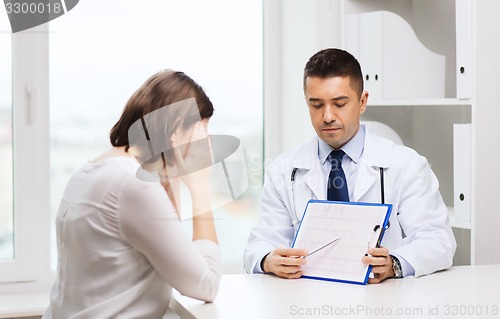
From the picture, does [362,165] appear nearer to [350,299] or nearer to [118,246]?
[350,299]

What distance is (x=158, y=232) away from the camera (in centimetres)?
134

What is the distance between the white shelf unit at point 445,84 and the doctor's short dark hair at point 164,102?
108cm

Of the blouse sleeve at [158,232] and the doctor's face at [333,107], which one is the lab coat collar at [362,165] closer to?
the doctor's face at [333,107]

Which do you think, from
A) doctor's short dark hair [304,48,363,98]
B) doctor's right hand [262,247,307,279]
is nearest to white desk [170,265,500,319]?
doctor's right hand [262,247,307,279]

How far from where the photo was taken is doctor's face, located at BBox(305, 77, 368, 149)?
2006 millimetres

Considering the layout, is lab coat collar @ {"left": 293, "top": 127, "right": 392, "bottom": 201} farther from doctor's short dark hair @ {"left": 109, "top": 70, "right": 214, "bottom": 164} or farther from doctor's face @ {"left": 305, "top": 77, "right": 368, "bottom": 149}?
doctor's short dark hair @ {"left": 109, "top": 70, "right": 214, "bottom": 164}

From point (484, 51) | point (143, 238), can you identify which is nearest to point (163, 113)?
point (143, 238)

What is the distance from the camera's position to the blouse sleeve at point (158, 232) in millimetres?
1335

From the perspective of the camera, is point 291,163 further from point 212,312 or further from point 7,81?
point 7,81

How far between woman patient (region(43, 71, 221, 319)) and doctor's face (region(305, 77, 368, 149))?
66 cm

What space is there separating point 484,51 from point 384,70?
1.34 ft

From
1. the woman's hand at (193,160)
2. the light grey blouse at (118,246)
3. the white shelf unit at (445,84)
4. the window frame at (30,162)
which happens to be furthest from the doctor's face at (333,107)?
the window frame at (30,162)

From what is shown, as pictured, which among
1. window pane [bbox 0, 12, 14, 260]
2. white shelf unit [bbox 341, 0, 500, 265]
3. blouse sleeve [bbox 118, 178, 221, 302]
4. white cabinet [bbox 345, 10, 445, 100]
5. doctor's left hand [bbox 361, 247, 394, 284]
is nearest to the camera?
blouse sleeve [bbox 118, 178, 221, 302]

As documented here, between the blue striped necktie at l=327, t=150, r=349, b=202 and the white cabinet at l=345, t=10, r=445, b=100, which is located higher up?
the white cabinet at l=345, t=10, r=445, b=100
